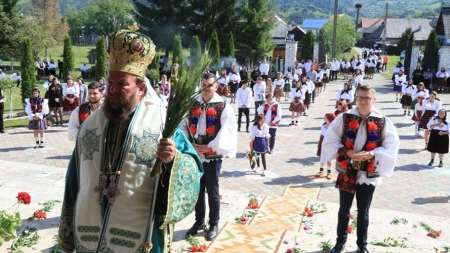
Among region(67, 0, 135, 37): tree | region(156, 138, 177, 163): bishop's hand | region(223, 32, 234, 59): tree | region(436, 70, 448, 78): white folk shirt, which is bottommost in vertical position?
region(436, 70, 448, 78): white folk shirt

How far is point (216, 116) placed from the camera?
6176mm

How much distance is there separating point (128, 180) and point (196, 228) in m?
3.14

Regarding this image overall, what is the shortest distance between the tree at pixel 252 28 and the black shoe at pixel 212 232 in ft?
113

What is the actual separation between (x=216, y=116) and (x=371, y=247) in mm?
2664

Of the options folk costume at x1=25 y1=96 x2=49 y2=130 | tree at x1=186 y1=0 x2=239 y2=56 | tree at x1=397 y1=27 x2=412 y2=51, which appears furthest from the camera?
tree at x1=397 y1=27 x2=412 y2=51

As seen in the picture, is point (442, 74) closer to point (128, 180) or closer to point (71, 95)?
point (71, 95)

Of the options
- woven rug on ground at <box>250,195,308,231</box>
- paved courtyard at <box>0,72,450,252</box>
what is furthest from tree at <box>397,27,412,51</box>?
woven rug on ground at <box>250,195,308,231</box>

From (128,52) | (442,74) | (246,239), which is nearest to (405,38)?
(442,74)

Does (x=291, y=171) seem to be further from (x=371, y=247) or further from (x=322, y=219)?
(x=371, y=247)

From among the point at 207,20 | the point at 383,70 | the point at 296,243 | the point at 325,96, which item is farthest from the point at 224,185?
the point at 383,70

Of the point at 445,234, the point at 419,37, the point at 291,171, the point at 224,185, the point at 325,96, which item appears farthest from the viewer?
the point at 419,37

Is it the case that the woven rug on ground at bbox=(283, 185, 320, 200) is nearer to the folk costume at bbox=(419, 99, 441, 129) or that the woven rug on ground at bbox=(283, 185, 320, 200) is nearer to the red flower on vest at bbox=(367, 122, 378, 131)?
the red flower on vest at bbox=(367, 122, 378, 131)

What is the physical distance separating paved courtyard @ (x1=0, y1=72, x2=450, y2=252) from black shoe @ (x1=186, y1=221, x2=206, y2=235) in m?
0.14

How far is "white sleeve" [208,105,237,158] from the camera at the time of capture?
237 inches
